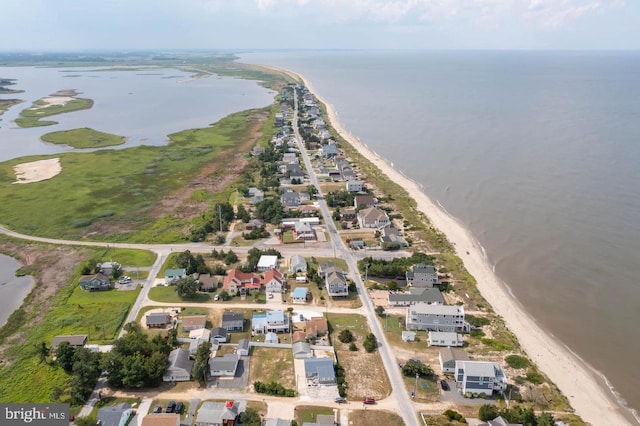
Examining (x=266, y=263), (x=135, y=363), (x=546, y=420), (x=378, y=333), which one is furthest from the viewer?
(x=266, y=263)

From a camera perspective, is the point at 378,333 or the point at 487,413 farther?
the point at 378,333

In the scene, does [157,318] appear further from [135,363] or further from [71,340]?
[135,363]

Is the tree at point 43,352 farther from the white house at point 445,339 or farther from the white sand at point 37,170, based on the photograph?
the white sand at point 37,170

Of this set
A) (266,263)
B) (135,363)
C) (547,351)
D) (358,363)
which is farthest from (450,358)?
(135,363)

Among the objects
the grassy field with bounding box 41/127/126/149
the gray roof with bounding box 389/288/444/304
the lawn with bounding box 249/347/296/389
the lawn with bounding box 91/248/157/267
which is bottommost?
the lawn with bounding box 249/347/296/389

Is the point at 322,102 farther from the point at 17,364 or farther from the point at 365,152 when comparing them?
the point at 17,364

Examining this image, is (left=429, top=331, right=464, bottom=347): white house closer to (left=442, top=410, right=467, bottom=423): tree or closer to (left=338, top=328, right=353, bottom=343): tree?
(left=338, top=328, right=353, bottom=343): tree

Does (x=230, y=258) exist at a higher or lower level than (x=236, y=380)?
higher

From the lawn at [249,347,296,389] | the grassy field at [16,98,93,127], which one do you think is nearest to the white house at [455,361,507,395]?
the lawn at [249,347,296,389]
